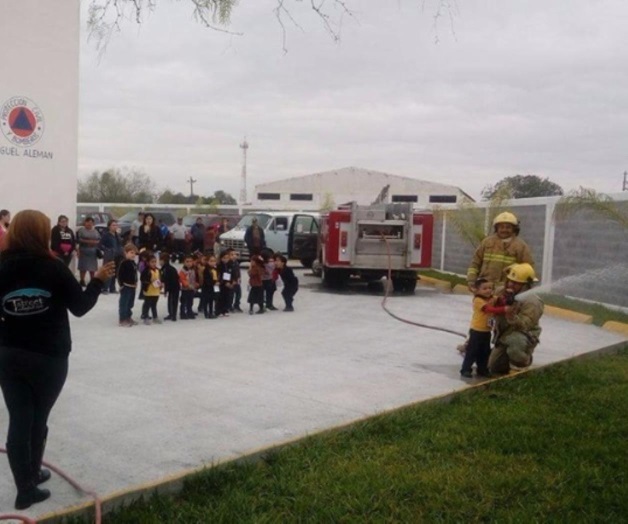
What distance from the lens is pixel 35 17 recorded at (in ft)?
46.2

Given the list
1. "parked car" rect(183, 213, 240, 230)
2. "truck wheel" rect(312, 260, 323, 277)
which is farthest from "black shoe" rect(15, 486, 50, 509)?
"parked car" rect(183, 213, 240, 230)

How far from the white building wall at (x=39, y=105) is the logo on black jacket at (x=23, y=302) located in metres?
10.5

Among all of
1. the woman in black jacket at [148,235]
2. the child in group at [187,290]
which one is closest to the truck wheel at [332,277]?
the woman in black jacket at [148,235]

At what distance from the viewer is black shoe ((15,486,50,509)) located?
4059mm

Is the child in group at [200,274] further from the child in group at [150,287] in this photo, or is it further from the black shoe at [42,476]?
the black shoe at [42,476]

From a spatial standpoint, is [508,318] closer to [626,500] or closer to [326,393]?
[326,393]

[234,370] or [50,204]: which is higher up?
[50,204]

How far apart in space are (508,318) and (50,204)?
408 inches

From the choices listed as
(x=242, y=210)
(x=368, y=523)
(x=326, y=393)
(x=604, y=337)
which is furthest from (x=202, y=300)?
(x=242, y=210)

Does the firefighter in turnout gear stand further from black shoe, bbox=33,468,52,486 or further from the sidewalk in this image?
black shoe, bbox=33,468,52,486

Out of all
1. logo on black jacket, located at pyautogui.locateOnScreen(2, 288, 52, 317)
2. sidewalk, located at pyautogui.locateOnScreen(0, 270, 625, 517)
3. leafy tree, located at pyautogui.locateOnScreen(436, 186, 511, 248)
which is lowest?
sidewalk, located at pyautogui.locateOnScreen(0, 270, 625, 517)

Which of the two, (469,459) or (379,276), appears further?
(379,276)

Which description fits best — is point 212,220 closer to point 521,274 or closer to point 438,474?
point 521,274

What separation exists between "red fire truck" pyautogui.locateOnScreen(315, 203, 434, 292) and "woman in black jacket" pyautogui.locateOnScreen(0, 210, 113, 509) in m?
11.7
